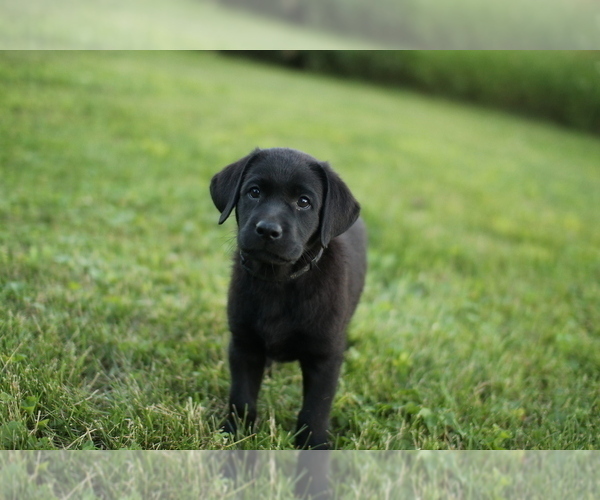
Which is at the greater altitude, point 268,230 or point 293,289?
point 268,230

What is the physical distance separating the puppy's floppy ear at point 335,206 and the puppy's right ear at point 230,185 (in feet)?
1.10

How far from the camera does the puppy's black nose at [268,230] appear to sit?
2297mm

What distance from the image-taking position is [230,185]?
8.70 ft

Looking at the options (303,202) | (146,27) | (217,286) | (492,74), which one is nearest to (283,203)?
(303,202)

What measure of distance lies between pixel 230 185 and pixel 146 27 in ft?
14.0

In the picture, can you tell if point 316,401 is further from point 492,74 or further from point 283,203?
point 492,74

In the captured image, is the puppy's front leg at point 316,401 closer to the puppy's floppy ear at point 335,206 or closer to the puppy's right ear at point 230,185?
the puppy's floppy ear at point 335,206

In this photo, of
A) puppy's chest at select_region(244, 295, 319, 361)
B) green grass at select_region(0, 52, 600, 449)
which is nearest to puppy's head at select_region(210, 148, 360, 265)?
puppy's chest at select_region(244, 295, 319, 361)

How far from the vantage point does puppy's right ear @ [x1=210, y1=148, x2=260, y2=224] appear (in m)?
2.62

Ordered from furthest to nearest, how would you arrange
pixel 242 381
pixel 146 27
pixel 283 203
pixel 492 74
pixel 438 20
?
1. pixel 492 74
2. pixel 146 27
3. pixel 438 20
4. pixel 242 381
5. pixel 283 203

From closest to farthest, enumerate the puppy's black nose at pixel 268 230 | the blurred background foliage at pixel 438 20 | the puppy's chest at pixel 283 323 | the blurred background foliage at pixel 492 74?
the puppy's black nose at pixel 268 230, the puppy's chest at pixel 283 323, the blurred background foliage at pixel 438 20, the blurred background foliage at pixel 492 74

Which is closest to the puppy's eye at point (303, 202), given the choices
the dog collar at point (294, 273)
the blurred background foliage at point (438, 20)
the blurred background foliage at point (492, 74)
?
the dog collar at point (294, 273)

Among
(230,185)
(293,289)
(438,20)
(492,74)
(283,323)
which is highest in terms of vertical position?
(492,74)

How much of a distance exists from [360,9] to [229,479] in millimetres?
2731
